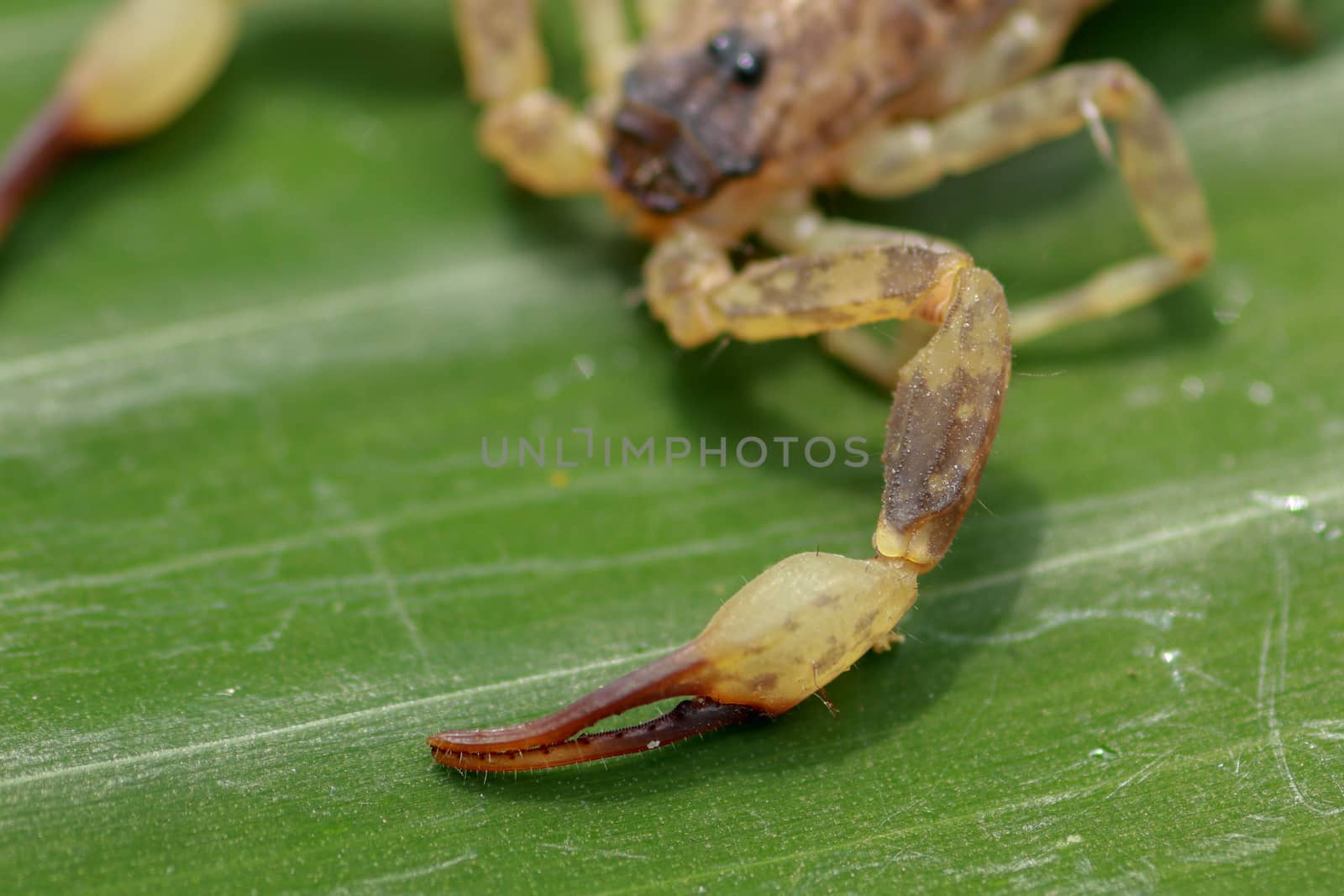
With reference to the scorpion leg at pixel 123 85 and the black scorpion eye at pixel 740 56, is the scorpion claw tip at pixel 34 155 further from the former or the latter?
the black scorpion eye at pixel 740 56

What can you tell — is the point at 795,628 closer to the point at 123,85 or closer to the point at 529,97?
the point at 529,97

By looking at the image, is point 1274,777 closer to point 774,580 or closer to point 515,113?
point 774,580

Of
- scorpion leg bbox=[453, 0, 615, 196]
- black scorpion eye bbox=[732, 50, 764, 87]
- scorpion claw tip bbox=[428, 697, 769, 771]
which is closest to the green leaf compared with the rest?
scorpion claw tip bbox=[428, 697, 769, 771]

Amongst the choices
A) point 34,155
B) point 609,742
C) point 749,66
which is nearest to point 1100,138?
point 749,66

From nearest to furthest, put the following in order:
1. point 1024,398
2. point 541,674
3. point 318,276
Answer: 1. point 541,674
2. point 1024,398
3. point 318,276

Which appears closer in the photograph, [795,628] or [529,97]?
[795,628]

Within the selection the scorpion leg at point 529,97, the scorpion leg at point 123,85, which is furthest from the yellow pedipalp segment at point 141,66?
the scorpion leg at point 529,97

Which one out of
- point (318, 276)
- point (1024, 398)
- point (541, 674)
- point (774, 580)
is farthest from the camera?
point (318, 276)

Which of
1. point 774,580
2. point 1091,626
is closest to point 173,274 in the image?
point 774,580

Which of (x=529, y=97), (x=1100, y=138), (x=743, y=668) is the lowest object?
(x=743, y=668)
